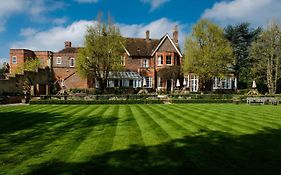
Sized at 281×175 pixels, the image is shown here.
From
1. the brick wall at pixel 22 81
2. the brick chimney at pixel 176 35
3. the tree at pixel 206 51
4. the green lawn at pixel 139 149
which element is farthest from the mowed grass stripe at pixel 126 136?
the brick chimney at pixel 176 35

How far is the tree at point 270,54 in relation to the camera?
5191 cm

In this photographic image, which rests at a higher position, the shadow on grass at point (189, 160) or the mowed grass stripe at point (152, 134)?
the mowed grass stripe at point (152, 134)

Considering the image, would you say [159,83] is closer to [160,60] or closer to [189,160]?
[160,60]

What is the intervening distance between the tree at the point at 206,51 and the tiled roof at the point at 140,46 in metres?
10.9

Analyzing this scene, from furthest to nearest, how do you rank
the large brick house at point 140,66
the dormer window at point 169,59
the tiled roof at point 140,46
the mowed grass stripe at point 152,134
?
the tiled roof at point 140,46 < the dormer window at point 169,59 < the large brick house at point 140,66 < the mowed grass stripe at point 152,134

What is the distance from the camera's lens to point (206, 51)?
50281mm

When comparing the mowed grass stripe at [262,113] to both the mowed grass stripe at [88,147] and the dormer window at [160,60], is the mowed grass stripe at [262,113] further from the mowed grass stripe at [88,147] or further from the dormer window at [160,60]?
the dormer window at [160,60]

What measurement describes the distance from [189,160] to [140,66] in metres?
51.3

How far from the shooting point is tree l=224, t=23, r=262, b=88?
62281 mm

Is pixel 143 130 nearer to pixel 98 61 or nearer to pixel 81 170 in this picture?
pixel 81 170

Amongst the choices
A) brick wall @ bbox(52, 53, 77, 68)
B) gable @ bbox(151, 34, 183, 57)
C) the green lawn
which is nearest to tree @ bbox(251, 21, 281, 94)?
gable @ bbox(151, 34, 183, 57)

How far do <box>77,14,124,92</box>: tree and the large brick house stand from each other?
797cm

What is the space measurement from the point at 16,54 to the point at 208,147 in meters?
64.4

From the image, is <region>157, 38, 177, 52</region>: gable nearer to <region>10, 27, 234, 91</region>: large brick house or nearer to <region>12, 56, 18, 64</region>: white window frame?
<region>10, 27, 234, 91</region>: large brick house
